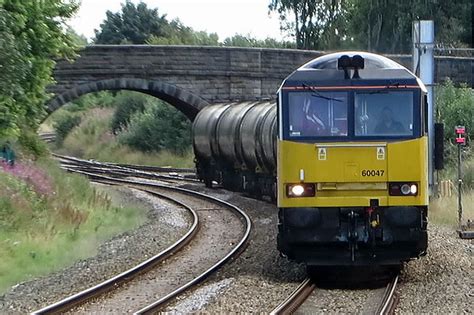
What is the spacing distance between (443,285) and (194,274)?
3.85 meters

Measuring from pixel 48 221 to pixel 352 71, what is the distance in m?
8.84

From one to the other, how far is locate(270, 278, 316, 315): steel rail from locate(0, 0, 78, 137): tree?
8729 millimetres

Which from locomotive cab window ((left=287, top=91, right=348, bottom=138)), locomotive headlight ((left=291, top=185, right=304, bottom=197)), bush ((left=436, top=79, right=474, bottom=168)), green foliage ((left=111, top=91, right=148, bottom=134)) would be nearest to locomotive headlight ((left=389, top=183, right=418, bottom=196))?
locomotive cab window ((left=287, top=91, right=348, bottom=138))

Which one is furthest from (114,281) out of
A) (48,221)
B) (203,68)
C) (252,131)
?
(203,68)

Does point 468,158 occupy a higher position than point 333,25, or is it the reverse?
point 333,25

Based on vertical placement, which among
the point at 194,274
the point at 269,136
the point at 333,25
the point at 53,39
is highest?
the point at 333,25

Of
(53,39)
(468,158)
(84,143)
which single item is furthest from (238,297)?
(84,143)

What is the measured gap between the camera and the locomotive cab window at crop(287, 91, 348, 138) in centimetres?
1343

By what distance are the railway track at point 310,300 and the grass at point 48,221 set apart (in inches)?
162

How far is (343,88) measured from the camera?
1348cm

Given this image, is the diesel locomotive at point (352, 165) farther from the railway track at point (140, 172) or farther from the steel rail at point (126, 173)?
the railway track at point (140, 172)

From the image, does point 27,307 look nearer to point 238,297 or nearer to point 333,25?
point 238,297

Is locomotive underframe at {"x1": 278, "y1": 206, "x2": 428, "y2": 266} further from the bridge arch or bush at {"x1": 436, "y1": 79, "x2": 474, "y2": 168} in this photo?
the bridge arch

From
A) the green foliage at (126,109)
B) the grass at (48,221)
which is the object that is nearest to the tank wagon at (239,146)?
the grass at (48,221)
